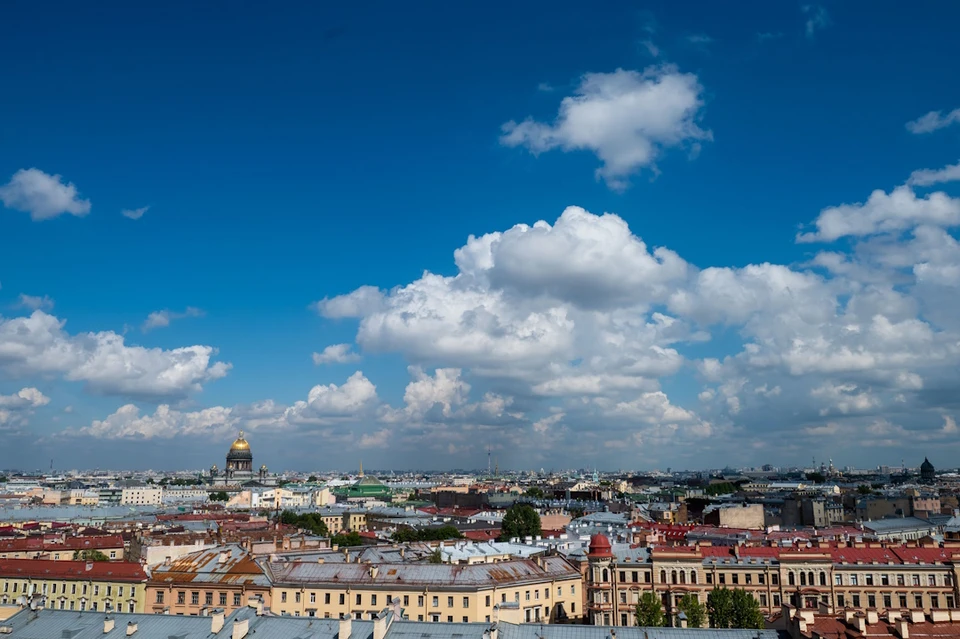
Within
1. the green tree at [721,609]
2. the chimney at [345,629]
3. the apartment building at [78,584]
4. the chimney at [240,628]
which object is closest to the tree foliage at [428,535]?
the apartment building at [78,584]

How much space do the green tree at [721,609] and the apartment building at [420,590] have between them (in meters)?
13.5

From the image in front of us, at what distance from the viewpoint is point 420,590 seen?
65.1 metres

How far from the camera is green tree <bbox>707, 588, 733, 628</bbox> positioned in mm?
60219

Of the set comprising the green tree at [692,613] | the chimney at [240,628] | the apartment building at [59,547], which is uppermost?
the chimney at [240,628]

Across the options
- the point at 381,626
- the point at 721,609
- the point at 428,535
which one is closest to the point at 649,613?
the point at 721,609

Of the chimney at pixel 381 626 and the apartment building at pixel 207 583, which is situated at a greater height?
the chimney at pixel 381 626

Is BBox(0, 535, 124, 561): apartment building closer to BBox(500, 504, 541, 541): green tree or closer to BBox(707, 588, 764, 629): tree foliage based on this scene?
BBox(500, 504, 541, 541): green tree

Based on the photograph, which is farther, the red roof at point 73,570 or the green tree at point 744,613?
the red roof at point 73,570

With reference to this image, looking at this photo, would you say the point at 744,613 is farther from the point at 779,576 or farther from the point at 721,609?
the point at 779,576

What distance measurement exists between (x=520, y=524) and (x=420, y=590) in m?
61.7

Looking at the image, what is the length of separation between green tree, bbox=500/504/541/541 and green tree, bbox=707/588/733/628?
58362 mm

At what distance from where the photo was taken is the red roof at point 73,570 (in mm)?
75125

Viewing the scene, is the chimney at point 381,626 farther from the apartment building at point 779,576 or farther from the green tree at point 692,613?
the apartment building at point 779,576

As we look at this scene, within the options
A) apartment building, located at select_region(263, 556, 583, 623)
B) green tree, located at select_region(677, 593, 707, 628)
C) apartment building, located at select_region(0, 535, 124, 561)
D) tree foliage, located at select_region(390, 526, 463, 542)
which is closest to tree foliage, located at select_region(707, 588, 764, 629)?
green tree, located at select_region(677, 593, 707, 628)
